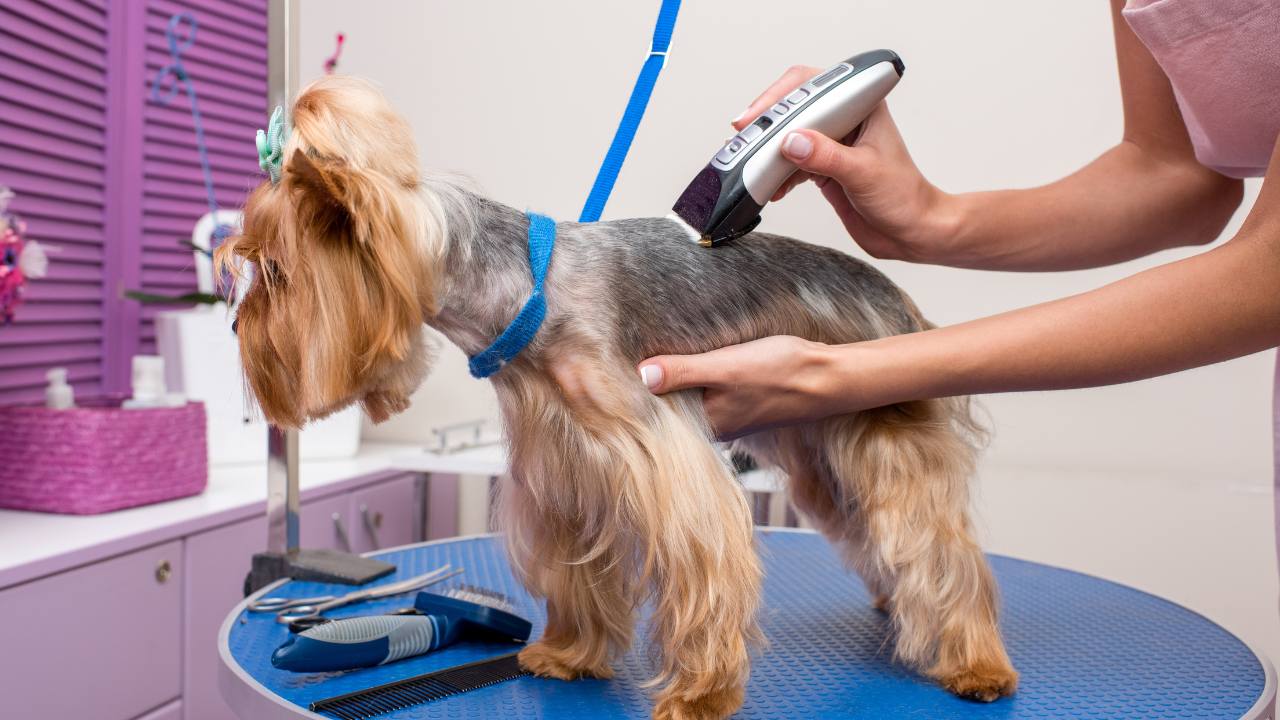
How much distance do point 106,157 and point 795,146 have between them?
200cm

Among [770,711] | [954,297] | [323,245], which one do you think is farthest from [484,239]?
[954,297]

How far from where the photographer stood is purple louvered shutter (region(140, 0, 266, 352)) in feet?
8.29

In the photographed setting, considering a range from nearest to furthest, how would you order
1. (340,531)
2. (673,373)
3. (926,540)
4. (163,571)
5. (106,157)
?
(673,373)
(926,540)
(163,571)
(340,531)
(106,157)

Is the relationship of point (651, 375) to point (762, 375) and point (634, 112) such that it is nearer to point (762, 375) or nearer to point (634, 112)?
point (762, 375)

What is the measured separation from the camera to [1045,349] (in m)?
0.97

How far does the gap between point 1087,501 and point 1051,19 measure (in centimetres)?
105

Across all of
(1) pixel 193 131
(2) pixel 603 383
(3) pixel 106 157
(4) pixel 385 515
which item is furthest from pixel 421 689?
(1) pixel 193 131

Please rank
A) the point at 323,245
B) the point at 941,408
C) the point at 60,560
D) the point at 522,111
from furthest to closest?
1. the point at 522,111
2. the point at 60,560
3. the point at 941,408
4. the point at 323,245

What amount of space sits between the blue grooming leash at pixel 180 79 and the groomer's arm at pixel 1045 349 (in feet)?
5.75

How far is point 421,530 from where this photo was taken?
7.94 feet

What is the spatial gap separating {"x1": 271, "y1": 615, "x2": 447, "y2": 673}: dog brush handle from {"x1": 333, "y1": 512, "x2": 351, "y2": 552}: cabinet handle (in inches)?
43.8

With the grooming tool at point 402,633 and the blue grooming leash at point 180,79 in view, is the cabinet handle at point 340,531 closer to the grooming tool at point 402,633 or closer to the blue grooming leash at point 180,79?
the blue grooming leash at point 180,79

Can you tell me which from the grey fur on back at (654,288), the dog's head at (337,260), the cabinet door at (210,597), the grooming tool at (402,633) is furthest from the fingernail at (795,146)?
the cabinet door at (210,597)

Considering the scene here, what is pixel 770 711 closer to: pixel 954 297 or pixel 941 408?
pixel 941 408
